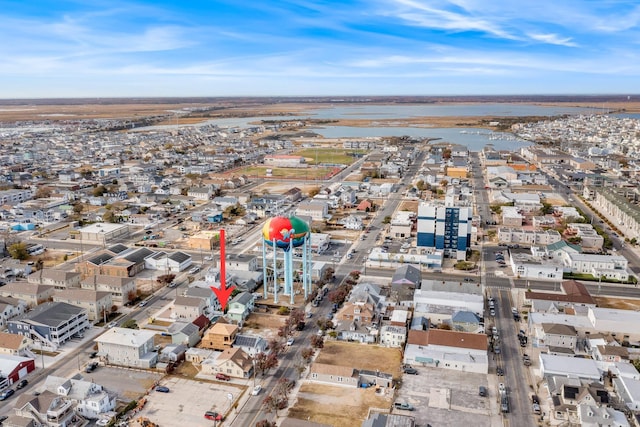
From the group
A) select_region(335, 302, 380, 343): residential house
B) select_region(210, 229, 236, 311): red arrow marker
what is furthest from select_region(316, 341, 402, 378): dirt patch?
select_region(210, 229, 236, 311): red arrow marker

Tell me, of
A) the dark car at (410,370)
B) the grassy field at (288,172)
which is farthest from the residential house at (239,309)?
the grassy field at (288,172)

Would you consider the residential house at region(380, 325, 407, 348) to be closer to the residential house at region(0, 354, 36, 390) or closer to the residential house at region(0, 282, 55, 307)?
the residential house at region(0, 354, 36, 390)

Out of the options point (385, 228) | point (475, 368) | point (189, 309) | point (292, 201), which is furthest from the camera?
point (292, 201)

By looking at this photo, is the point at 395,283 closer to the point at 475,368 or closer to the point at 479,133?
the point at 475,368

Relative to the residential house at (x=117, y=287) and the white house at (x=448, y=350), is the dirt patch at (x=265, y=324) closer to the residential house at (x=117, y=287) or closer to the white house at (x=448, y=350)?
the white house at (x=448, y=350)

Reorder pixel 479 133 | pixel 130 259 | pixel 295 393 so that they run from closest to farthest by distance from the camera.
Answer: pixel 295 393 < pixel 130 259 < pixel 479 133

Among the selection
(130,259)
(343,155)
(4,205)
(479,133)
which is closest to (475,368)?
(130,259)

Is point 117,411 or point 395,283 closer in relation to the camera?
point 117,411

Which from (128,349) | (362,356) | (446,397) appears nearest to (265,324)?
(362,356)
